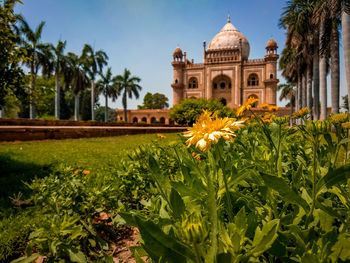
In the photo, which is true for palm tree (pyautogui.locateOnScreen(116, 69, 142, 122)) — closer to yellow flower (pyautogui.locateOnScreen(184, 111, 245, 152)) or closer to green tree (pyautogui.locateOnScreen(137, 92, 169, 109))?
green tree (pyautogui.locateOnScreen(137, 92, 169, 109))

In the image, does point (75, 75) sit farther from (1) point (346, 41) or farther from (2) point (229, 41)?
(1) point (346, 41)

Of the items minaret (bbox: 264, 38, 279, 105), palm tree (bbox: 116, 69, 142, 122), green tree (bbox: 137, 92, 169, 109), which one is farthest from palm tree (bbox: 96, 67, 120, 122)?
minaret (bbox: 264, 38, 279, 105)

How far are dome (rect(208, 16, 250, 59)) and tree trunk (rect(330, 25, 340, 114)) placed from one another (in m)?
21.5

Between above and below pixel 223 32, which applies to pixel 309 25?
below

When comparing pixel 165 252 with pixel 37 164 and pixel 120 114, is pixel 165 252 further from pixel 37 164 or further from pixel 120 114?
pixel 120 114

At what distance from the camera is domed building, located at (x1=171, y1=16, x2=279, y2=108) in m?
30.0

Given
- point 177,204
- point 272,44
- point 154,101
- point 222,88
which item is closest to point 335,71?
point 177,204

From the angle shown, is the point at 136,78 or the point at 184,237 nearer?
the point at 184,237

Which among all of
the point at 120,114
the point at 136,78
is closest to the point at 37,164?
the point at 136,78

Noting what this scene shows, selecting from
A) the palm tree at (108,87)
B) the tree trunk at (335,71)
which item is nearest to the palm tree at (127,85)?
the palm tree at (108,87)

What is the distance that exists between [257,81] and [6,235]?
109 feet

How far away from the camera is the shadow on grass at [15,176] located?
231cm

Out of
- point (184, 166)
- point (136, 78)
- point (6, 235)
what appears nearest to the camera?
point (184, 166)

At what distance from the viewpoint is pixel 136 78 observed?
33.0m
